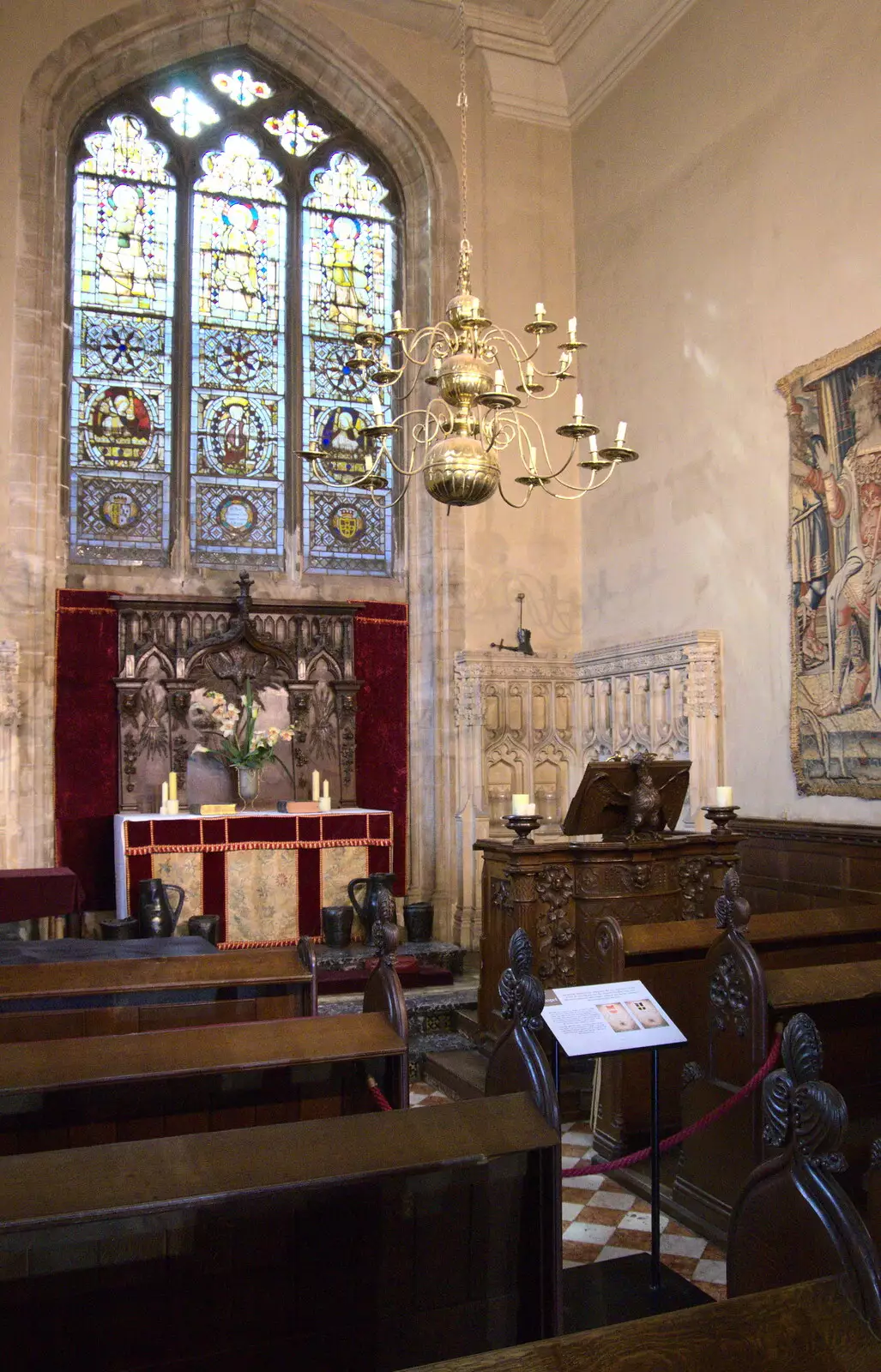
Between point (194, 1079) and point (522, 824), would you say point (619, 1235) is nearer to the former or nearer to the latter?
point (194, 1079)

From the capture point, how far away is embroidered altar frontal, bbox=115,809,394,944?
811 centimetres

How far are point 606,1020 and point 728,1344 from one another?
1841 mm

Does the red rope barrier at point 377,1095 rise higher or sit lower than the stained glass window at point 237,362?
lower

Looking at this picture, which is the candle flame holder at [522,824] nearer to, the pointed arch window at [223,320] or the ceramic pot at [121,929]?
the ceramic pot at [121,929]

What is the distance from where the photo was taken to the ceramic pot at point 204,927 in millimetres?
7836

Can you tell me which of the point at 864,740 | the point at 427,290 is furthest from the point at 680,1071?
the point at 427,290

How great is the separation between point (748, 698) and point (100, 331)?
6.47 meters

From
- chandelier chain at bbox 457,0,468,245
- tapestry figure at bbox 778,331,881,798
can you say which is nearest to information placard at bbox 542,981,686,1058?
tapestry figure at bbox 778,331,881,798

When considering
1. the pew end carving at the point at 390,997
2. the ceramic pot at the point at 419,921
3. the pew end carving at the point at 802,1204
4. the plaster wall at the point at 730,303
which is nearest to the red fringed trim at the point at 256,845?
the ceramic pot at the point at 419,921

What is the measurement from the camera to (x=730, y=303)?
26.7 ft

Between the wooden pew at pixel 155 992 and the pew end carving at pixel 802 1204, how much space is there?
7.26 feet

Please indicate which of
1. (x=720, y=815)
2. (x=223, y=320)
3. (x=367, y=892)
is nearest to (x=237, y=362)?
(x=223, y=320)

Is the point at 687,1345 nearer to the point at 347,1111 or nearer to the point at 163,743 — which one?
the point at 347,1111

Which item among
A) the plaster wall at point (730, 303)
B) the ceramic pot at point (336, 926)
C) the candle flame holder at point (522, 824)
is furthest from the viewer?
the ceramic pot at point (336, 926)
